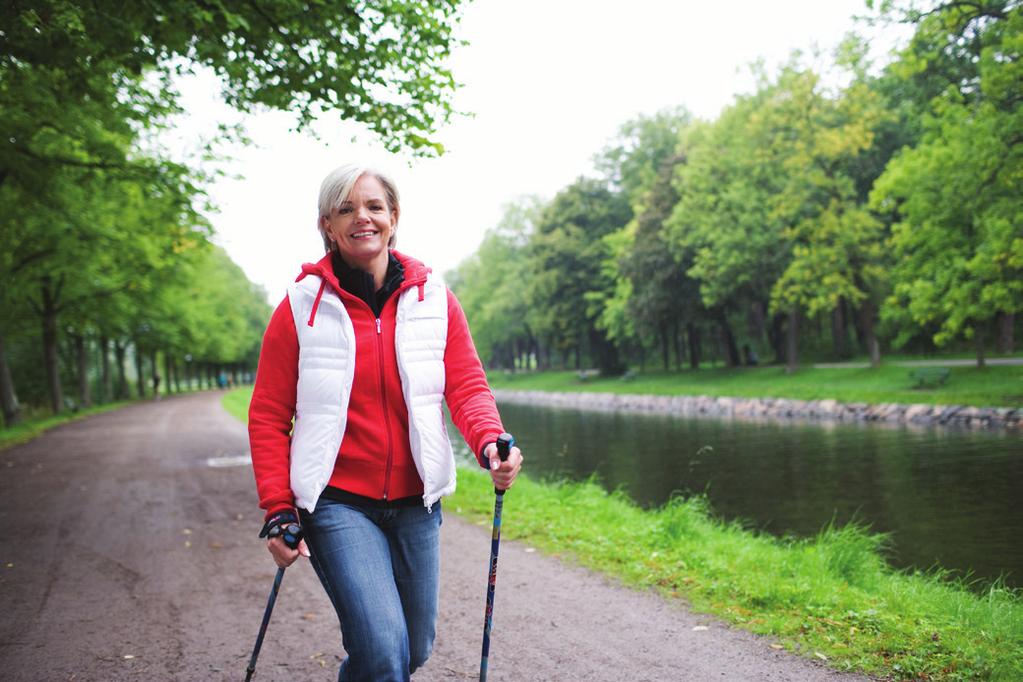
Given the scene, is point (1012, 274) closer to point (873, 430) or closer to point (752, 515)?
point (873, 430)

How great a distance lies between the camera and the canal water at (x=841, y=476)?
8805 millimetres

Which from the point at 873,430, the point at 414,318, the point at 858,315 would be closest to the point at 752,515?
the point at 414,318

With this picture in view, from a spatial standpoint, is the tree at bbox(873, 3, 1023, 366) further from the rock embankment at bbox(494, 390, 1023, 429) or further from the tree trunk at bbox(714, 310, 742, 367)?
the tree trunk at bbox(714, 310, 742, 367)

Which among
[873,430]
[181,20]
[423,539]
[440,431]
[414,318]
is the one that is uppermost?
[181,20]

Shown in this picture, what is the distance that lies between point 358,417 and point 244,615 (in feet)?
11.3

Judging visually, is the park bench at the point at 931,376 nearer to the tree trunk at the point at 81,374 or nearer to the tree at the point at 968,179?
the tree at the point at 968,179

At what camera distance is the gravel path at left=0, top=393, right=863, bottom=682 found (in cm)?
434

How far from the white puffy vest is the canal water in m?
6.80

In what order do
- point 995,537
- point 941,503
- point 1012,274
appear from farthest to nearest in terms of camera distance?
point 1012,274, point 941,503, point 995,537

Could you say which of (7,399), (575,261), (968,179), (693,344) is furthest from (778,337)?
(7,399)

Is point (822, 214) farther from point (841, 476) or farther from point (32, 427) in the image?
point (32, 427)

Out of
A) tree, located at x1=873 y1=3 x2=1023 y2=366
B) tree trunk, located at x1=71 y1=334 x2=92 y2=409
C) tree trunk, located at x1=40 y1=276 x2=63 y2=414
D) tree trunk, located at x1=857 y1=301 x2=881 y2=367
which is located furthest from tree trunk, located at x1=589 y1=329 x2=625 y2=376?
tree trunk, located at x1=40 y1=276 x2=63 y2=414

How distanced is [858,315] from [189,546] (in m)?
37.6

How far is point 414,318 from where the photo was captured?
2877 millimetres
